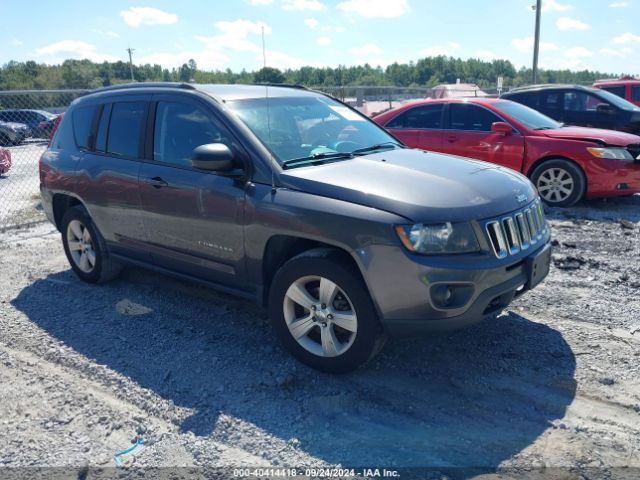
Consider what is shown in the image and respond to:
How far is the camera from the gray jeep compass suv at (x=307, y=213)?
3152 millimetres

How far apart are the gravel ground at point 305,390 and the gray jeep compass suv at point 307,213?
0.40 metres

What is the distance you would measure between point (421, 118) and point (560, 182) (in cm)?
241

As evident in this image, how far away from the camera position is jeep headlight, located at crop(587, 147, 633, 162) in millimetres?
7623

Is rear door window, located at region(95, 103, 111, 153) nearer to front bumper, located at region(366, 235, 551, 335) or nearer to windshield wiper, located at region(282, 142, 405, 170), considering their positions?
windshield wiper, located at region(282, 142, 405, 170)

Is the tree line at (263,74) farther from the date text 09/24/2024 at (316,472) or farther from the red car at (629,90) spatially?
the red car at (629,90)

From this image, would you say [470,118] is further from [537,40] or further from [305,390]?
[537,40]

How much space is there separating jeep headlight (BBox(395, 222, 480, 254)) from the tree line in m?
2.29

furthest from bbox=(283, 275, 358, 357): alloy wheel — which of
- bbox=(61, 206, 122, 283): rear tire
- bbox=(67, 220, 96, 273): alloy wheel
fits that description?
bbox=(67, 220, 96, 273): alloy wheel

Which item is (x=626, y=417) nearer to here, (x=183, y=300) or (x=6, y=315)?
(x=183, y=300)

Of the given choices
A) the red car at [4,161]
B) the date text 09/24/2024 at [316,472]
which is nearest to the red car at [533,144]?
the date text 09/24/2024 at [316,472]

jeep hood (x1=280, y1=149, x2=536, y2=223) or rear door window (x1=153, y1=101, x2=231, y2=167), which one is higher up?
rear door window (x1=153, y1=101, x2=231, y2=167)

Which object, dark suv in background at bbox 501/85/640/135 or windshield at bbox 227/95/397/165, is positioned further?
dark suv in background at bbox 501/85/640/135

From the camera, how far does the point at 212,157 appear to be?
361cm

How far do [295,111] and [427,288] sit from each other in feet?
6.68
